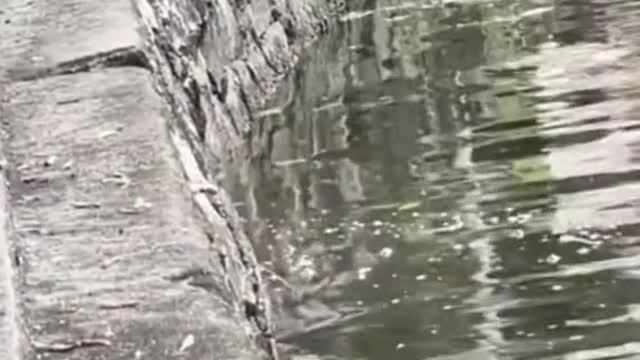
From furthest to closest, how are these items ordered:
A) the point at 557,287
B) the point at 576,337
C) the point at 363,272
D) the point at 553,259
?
1. the point at 363,272
2. the point at 553,259
3. the point at 557,287
4. the point at 576,337

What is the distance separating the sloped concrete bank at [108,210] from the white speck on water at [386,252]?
2.91 feet

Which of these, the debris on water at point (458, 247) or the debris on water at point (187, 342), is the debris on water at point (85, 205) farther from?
the debris on water at point (458, 247)

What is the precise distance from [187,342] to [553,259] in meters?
2.59

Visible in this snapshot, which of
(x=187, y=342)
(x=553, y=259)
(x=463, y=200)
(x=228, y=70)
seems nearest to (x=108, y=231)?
(x=187, y=342)

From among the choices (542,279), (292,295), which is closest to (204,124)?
(292,295)

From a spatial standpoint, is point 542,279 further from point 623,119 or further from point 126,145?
point 623,119

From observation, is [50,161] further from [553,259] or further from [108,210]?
[553,259]

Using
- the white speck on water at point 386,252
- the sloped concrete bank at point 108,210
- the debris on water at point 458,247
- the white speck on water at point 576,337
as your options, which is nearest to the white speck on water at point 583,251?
the debris on water at point 458,247

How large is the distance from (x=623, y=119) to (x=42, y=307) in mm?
4686

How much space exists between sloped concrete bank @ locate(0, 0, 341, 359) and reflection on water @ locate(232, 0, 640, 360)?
2.07 ft

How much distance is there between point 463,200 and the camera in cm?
708

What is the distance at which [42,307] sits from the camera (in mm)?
4102

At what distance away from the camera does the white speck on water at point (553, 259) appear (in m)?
6.09

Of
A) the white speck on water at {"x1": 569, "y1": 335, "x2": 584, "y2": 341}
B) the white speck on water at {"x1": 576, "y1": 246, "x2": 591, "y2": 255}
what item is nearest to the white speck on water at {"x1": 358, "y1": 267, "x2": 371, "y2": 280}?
the white speck on water at {"x1": 576, "y1": 246, "x2": 591, "y2": 255}
